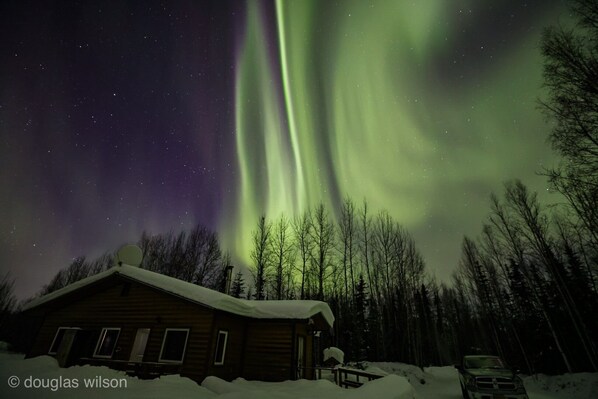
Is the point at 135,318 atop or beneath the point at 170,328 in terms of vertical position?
atop

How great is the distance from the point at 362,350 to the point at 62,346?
111 ft

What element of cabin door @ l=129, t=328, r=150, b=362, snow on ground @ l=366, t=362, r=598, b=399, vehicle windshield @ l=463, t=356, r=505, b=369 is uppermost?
cabin door @ l=129, t=328, r=150, b=362

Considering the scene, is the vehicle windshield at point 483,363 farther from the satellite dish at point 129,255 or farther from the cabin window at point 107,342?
the satellite dish at point 129,255

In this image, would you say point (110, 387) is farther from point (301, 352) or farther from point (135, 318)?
point (301, 352)

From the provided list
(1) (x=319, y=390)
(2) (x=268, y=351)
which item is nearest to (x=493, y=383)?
(1) (x=319, y=390)

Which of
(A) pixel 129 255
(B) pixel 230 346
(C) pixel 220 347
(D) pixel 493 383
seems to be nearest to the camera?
(D) pixel 493 383

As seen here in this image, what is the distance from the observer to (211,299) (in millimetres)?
12812

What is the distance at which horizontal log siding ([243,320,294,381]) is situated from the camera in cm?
1442

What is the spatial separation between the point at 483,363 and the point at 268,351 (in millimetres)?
10630

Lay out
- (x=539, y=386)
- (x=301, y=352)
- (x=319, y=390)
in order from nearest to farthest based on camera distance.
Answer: (x=319, y=390) → (x=301, y=352) → (x=539, y=386)

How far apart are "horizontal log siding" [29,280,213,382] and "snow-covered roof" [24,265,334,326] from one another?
75 cm

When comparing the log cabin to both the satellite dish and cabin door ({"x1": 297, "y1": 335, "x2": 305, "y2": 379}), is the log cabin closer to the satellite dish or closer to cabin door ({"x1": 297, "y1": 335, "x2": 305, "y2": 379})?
cabin door ({"x1": 297, "y1": 335, "x2": 305, "y2": 379})

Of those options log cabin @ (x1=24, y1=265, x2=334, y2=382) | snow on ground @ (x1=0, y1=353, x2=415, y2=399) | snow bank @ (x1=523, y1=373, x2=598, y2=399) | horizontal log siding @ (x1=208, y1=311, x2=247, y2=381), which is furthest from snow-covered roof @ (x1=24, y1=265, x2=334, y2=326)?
snow bank @ (x1=523, y1=373, x2=598, y2=399)

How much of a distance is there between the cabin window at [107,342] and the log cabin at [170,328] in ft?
0.16
